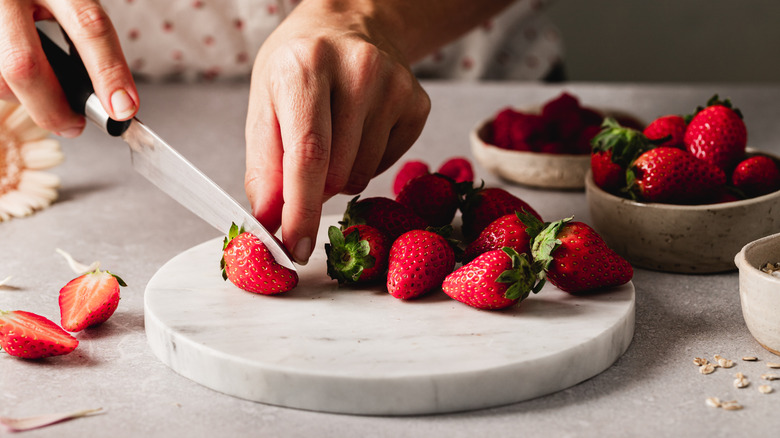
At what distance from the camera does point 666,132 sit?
120 centimetres

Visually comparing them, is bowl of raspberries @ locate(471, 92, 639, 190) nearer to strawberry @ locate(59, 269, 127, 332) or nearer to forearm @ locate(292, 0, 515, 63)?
forearm @ locate(292, 0, 515, 63)

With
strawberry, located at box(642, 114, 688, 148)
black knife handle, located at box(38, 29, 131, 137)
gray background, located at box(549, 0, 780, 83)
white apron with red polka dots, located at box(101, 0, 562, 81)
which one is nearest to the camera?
black knife handle, located at box(38, 29, 131, 137)

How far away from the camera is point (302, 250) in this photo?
1014 millimetres

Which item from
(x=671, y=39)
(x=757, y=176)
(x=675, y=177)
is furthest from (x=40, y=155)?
(x=671, y=39)

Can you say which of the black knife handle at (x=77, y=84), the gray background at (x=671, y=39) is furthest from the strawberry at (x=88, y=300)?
the gray background at (x=671, y=39)

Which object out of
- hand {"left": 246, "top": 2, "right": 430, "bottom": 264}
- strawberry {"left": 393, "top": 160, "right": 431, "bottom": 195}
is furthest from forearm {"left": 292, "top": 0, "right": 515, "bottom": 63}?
strawberry {"left": 393, "top": 160, "right": 431, "bottom": 195}

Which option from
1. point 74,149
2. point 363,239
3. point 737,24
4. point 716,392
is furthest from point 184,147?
point 737,24

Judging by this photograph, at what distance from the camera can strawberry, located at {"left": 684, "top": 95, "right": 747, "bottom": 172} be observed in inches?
44.5

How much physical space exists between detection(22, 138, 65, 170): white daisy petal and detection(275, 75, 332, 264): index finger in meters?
0.61

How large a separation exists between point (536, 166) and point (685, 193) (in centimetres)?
40

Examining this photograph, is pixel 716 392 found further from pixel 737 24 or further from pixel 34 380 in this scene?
pixel 737 24

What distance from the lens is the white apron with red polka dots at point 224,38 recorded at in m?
2.04

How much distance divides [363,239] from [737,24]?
8.75 ft

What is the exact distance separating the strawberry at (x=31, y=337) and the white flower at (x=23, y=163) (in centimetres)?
55
